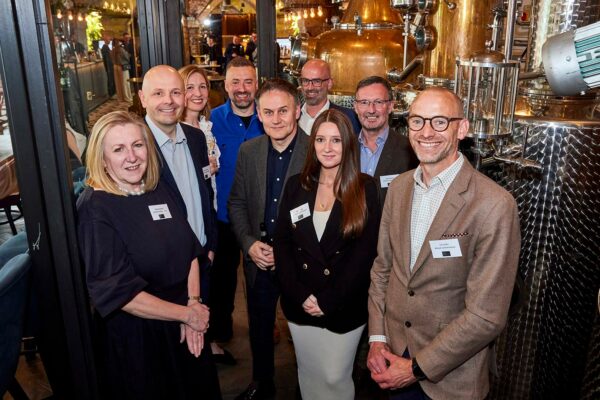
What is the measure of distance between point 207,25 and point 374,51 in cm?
2244

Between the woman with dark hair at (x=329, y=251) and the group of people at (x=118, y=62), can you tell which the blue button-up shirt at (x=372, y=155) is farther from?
the group of people at (x=118, y=62)

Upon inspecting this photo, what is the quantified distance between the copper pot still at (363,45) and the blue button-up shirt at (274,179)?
2.12 meters

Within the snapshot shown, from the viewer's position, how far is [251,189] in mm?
2779

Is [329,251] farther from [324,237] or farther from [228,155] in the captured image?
[228,155]

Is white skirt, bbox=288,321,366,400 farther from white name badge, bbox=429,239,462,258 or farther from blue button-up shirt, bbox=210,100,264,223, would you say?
blue button-up shirt, bbox=210,100,264,223

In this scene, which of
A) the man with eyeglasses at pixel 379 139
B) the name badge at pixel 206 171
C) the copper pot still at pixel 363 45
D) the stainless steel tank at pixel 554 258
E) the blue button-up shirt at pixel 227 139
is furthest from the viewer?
the copper pot still at pixel 363 45

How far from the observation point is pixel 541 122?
8.14 ft

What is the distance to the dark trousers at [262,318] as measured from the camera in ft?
9.25

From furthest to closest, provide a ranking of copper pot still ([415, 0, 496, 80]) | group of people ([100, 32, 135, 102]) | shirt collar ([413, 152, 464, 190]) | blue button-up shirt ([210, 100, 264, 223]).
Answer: group of people ([100, 32, 135, 102]) → blue button-up shirt ([210, 100, 264, 223]) → copper pot still ([415, 0, 496, 80]) → shirt collar ([413, 152, 464, 190])

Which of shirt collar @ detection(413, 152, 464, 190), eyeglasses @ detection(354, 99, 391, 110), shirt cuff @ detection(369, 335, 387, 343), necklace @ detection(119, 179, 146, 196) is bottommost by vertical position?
shirt cuff @ detection(369, 335, 387, 343)

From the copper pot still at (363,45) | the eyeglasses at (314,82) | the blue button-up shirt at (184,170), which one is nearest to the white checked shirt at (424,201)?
the blue button-up shirt at (184,170)

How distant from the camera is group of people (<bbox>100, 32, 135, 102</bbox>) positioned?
8062 mm

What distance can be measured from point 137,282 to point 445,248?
1135mm

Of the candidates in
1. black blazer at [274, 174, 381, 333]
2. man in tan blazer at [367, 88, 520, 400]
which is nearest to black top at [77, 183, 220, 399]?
black blazer at [274, 174, 381, 333]
